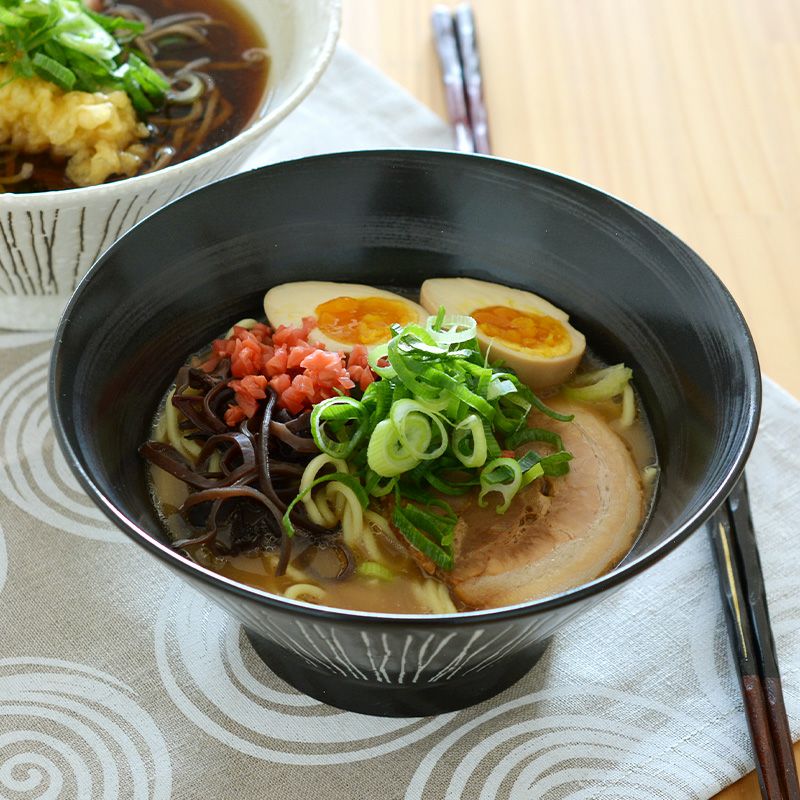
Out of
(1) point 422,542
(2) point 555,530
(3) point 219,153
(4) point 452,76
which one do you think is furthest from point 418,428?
(4) point 452,76

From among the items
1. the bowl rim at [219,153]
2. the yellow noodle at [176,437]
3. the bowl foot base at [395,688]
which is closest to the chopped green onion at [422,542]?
the bowl foot base at [395,688]

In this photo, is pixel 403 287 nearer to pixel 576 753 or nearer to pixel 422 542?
pixel 422 542

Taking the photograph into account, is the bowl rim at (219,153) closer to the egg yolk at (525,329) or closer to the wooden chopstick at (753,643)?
the egg yolk at (525,329)

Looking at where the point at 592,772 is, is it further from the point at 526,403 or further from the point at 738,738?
the point at 526,403

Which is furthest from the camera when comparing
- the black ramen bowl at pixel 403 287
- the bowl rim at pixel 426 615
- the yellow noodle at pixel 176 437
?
the yellow noodle at pixel 176 437

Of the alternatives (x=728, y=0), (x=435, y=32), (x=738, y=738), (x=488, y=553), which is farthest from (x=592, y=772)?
(x=728, y=0)

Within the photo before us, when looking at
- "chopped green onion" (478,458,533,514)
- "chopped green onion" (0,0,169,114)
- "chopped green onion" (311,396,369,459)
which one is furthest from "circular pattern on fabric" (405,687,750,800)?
"chopped green onion" (0,0,169,114)

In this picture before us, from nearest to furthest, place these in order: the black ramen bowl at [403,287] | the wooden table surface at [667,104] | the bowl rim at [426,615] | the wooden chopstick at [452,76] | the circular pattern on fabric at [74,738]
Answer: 1. the bowl rim at [426,615]
2. the black ramen bowl at [403,287]
3. the circular pattern on fabric at [74,738]
4. the wooden table surface at [667,104]
5. the wooden chopstick at [452,76]
